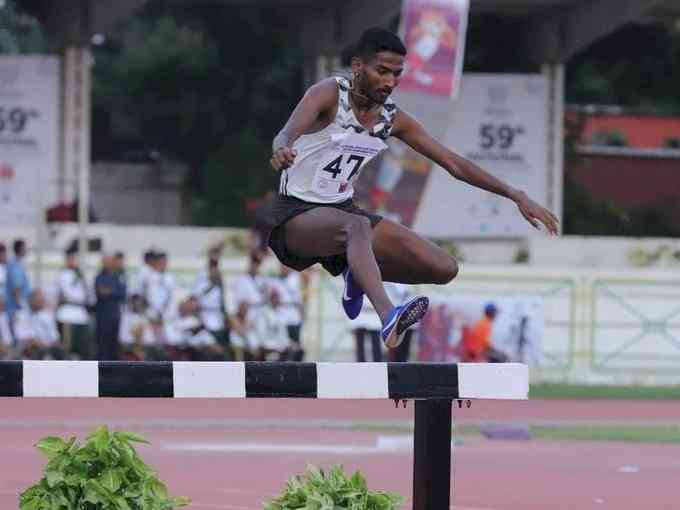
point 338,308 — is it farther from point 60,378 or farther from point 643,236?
point 60,378

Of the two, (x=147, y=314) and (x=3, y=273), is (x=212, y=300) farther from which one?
(x=3, y=273)

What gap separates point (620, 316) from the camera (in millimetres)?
22609

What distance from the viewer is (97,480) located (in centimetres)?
693

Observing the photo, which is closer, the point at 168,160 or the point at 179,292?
the point at 179,292

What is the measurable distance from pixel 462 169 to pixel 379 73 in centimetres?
86

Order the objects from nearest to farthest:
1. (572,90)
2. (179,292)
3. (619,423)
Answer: (619,423), (179,292), (572,90)

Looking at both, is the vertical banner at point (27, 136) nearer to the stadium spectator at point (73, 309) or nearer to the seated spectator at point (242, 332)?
the stadium spectator at point (73, 309)

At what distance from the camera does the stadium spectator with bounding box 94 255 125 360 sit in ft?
67.1

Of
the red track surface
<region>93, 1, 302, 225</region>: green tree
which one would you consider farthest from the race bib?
<region>93, 1, 302, 225</region>: green tree

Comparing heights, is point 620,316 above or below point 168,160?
below

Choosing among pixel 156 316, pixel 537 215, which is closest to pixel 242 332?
pixel 156 316

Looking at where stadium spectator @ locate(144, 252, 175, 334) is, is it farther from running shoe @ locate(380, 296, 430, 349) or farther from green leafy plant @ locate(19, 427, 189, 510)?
green leafy plant @ locate(19, 427, 189, 510)

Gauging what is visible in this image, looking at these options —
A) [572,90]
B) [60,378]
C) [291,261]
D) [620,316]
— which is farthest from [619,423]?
[572,90]

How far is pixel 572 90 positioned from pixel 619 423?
2416 cm
